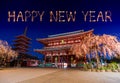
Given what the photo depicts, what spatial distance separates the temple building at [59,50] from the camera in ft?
46.3

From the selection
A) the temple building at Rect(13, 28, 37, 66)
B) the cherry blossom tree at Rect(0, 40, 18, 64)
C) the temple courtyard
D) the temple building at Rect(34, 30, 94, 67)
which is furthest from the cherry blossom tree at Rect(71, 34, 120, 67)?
the cherry blossom tree at Rect(0, 40, 18, 64)

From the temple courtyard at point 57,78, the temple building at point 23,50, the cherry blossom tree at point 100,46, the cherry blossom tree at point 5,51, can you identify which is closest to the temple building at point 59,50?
the temple building at point 23,50

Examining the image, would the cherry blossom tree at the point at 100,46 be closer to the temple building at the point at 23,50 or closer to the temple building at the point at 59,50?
the temple building at the point at 59,50

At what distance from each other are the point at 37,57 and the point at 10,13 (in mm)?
6263

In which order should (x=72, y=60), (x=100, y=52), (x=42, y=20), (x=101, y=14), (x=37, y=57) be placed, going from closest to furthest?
(x=101, y=14) → (x=42, y=20) → (x=100, y=52) → (x=72, y=60) → (x=37, y=57)

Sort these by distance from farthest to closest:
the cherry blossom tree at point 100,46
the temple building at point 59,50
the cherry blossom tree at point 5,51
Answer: the temple building at point 59,50
the cherry blossom tree at point 5,51
the cherry blossom tree at point 100,46

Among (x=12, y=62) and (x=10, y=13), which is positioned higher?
(x=10, y=13)

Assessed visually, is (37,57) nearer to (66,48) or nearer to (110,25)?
(66,48)

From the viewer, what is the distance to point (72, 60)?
1415 centimetres

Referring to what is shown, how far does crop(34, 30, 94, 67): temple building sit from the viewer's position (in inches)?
556

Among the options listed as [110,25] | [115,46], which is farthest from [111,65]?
[110,25]

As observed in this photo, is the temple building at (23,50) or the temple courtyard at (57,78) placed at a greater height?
the temple building at (23,50)

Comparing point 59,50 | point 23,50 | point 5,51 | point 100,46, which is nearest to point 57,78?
point 100,46

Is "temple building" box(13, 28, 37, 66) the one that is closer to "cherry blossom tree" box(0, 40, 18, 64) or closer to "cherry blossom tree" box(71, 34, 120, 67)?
"cherry blossom tree" box(0, 40, 18, 64)
